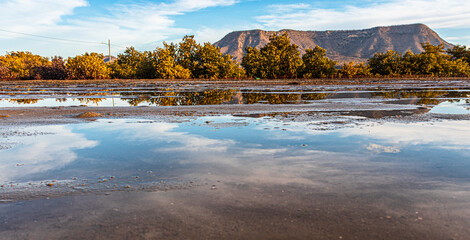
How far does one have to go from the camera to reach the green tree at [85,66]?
4341cm

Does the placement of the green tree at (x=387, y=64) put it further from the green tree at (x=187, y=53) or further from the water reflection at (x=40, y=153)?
the water reflection at (x=40, y=153)

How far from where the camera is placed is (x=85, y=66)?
4322 cm

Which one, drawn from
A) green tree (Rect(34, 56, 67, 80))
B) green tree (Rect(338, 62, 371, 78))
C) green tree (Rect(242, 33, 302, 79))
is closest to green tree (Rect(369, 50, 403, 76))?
green tree (Rect(338, 62, 371, 78))

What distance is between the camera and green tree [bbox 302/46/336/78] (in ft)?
144

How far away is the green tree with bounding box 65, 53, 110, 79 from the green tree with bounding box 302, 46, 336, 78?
27111 millimetres

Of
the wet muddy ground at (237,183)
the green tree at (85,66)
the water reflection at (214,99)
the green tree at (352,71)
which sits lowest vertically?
the wet muddy ground at (237,183)

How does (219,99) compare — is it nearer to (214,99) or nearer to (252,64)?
(214,99)

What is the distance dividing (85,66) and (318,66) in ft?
99.1

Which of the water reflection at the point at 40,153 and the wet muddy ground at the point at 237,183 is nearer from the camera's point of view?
the wet muddy ground at the point at 237,183

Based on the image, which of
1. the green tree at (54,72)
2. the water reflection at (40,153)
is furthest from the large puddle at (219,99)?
the green tree at (54,72)

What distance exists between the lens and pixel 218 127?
24.4 feet

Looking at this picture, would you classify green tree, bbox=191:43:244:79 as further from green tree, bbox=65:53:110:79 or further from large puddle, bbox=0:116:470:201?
large puddle, bbox=0:116:470:201

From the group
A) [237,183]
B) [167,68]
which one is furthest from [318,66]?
[237,183]

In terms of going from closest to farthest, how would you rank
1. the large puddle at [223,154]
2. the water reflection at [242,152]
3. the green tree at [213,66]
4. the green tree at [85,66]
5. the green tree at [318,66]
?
1. the large puddle at [223,154]
2. the water reflection at [242,152]
3. the green tree at [85,66]
4. the green tree at [318,66]
5. the green tree at [213,66]
